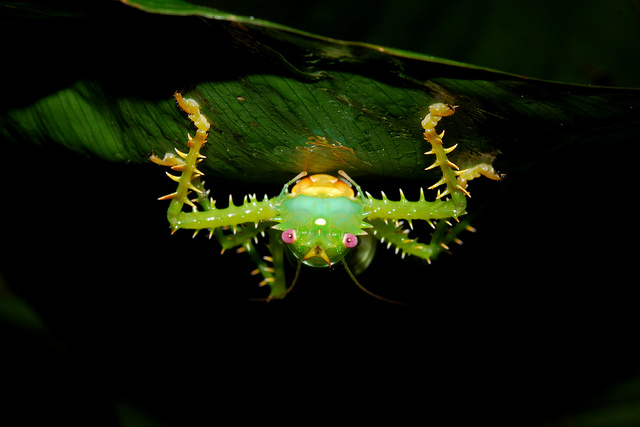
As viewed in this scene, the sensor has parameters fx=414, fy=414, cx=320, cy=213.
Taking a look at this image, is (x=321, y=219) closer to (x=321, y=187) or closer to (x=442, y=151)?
(x=321, y=187)

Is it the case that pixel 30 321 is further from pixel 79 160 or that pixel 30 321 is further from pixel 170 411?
pixel 79 160

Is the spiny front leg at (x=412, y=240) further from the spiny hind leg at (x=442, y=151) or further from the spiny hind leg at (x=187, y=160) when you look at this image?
the spiny hind leg at (x=187, y=160)

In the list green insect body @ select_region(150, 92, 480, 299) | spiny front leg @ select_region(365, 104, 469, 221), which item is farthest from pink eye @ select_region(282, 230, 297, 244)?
spiny front leg @ select_region(365, 104, 469, 221)

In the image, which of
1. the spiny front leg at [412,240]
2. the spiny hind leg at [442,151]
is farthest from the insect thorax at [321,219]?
the spiny hind leg at [442,151]

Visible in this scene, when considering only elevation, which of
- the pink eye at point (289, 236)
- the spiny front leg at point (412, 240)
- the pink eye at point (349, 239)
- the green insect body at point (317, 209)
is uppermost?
the spiny front leg at point (412, 240)

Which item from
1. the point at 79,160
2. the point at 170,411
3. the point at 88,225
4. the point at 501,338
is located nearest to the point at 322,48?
the point at 79,160

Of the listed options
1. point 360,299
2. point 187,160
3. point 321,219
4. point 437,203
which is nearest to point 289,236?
point 321,219
